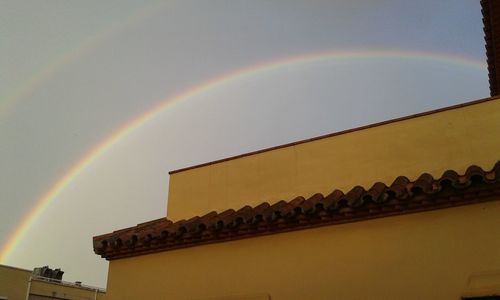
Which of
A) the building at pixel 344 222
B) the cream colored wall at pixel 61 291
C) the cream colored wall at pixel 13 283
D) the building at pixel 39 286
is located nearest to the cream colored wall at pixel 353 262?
the building at pixel 344 222

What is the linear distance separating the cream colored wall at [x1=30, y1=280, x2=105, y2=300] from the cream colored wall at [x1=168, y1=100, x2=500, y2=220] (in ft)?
52.3

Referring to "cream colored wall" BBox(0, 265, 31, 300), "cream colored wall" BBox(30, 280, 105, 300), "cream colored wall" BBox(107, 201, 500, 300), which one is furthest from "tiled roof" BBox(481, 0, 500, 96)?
"cream colored wall" BBox(30, 280, 105, 300)

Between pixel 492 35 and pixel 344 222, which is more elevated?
pixel 492 35

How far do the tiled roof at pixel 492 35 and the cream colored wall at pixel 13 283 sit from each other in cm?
1957

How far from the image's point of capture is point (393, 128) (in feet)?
25.9

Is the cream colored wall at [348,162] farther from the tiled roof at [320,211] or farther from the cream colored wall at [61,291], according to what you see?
the cream colored wall at [61,291]

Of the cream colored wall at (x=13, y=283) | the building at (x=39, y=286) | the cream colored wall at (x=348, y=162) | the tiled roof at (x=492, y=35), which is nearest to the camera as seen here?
the cream colored wall at (x=348, y=162)

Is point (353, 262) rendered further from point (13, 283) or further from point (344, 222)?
point (13, 283)

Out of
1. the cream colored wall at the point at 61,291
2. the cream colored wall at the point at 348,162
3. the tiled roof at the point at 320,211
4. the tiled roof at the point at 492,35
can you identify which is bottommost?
the cream colored wall at the point at 61,291

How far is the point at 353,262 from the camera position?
6.59 m

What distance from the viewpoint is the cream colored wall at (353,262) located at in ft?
19.5

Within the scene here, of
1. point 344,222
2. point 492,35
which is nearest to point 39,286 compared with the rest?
point 344,222

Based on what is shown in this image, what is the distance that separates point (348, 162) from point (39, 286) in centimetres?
1922

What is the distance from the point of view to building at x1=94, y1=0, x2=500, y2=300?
19.8ft
